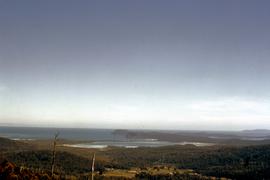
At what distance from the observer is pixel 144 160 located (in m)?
129

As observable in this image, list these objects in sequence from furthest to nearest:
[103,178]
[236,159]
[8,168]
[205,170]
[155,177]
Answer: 1. [236,159]
2. [205,170]
3. [155,177]
4. [103,178]
5. [8,168]

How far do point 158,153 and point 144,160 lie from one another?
71.8ft

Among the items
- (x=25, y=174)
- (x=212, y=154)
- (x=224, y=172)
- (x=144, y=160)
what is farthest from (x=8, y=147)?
(x=25, y=174)

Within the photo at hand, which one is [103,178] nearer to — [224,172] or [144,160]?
[224,172]

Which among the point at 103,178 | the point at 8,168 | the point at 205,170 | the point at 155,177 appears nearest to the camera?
the point at 8,168

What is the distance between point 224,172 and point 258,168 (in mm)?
7645

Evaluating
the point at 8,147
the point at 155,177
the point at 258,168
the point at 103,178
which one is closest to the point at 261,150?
the point at 258,168

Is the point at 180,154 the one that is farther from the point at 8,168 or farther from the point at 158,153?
the point at 8,168

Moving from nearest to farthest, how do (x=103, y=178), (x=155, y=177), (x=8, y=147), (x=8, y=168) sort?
(x=8, y=168)
(x=103, y=178)
(x=155, y=177)
(x=8, y=147)

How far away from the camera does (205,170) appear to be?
104250mm

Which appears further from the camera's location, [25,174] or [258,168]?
[258,168]

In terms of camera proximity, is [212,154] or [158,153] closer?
[212,154]

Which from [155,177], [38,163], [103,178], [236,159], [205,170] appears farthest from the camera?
[236,159]

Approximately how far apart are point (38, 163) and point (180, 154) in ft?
194
